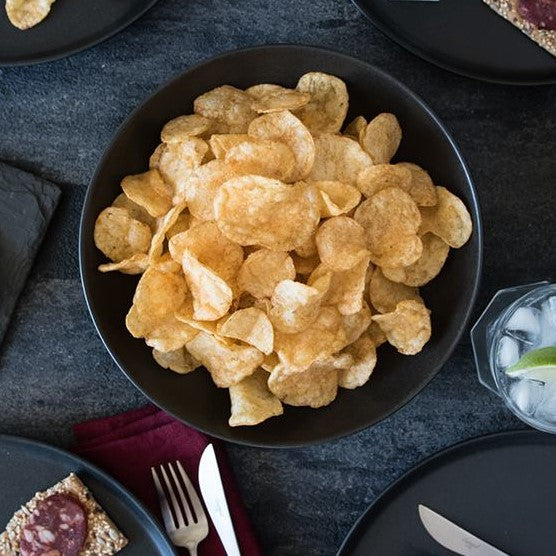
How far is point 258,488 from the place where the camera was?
1409mm

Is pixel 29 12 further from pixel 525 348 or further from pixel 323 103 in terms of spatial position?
pixel 525 348

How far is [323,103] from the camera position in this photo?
1.28 meters

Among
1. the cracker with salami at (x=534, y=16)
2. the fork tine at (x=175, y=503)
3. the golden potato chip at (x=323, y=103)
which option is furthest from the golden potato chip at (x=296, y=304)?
the cracker with salami at (x=534, y=16)

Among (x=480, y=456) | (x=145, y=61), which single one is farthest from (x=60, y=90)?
(x=480, y=456)

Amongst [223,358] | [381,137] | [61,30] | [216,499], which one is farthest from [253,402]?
[61,30]

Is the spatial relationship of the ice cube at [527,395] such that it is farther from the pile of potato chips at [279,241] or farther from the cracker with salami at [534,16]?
the cracker with salami at [534,16]

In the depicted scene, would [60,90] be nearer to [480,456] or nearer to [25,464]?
[25,464]

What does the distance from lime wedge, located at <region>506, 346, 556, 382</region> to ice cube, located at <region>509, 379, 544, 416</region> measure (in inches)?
1.6

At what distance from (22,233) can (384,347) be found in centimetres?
59

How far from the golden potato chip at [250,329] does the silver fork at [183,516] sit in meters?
0.29

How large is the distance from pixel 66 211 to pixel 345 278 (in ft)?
1.58

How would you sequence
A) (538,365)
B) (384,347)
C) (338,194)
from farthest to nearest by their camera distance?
(384,347), (338,194), (538,365)

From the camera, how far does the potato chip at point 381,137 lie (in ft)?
4.13

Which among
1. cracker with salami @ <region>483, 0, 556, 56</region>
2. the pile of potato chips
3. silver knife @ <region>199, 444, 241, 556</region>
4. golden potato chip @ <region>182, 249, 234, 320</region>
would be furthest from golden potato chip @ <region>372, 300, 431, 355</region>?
cracker with salami @ <region>483, 0, 556, 56</region>
